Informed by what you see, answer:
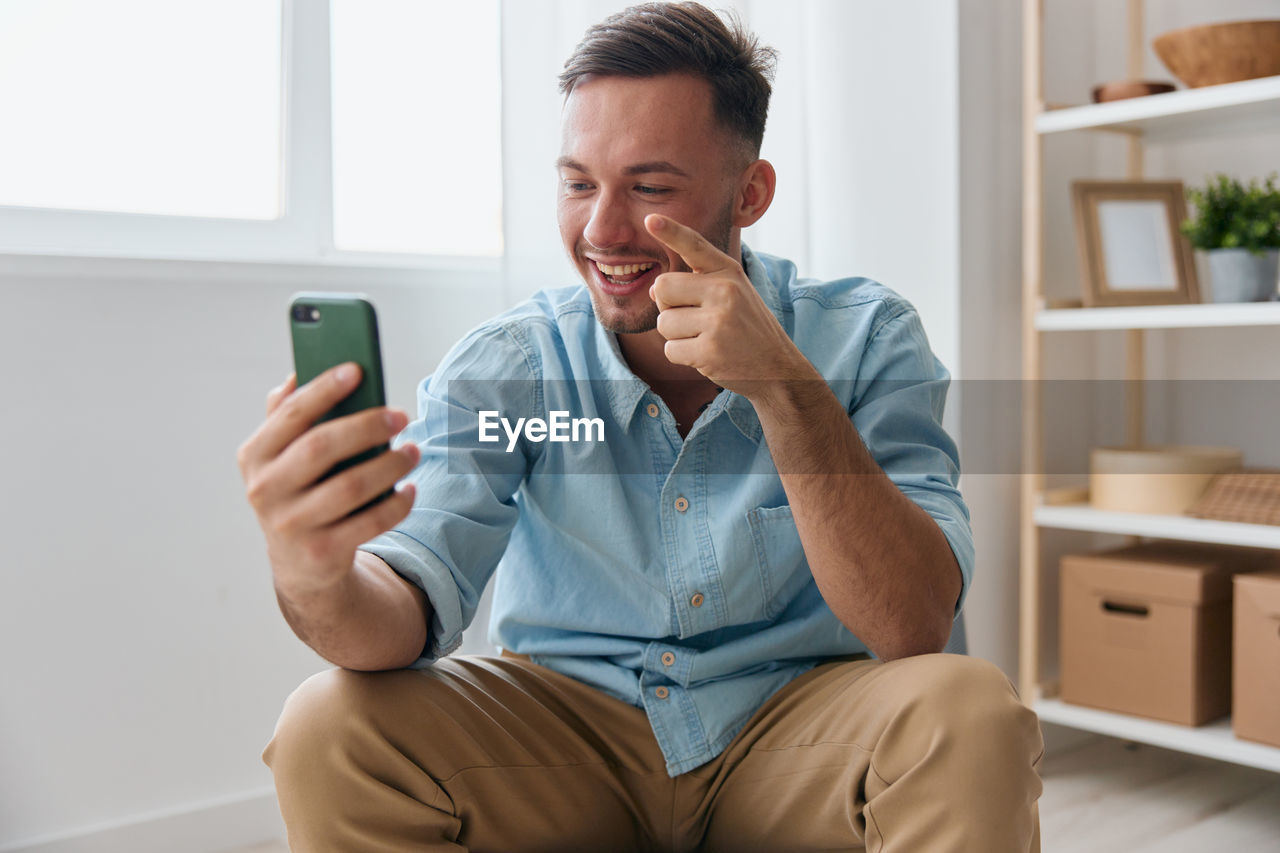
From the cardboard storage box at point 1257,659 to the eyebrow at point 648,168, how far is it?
1188 millimetres

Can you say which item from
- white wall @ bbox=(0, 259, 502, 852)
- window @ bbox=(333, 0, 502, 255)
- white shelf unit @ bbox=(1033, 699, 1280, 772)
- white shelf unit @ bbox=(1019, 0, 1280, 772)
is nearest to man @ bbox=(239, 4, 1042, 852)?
white wall @ bbox=(0, 259, 502, 852)

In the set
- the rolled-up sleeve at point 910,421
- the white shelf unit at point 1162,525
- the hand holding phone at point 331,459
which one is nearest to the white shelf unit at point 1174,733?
the white shelf unit at point 1162,525

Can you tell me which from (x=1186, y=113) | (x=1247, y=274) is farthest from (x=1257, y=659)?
(x=1186, y=113)

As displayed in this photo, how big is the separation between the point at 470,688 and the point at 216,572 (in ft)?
2.50

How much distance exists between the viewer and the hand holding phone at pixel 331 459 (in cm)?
79

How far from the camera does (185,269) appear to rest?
168 centimetres

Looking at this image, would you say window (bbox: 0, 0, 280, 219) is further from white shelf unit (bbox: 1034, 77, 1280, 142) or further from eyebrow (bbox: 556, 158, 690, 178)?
white shelf unit (bbox: 1034, 77, 1280, 142)

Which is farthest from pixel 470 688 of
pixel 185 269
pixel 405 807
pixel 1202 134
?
pixel 1202 134

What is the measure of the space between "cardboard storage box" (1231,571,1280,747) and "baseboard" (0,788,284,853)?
1.50 meters

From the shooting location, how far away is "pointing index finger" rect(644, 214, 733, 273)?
3.29 ft

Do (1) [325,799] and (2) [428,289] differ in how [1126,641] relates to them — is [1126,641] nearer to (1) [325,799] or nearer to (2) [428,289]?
(2) [428,289]

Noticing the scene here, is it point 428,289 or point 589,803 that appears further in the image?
point 428,289

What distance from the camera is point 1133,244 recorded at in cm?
209

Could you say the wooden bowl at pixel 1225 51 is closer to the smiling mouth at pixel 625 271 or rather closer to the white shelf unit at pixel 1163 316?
the white shelf unit at pixel 1163 316
